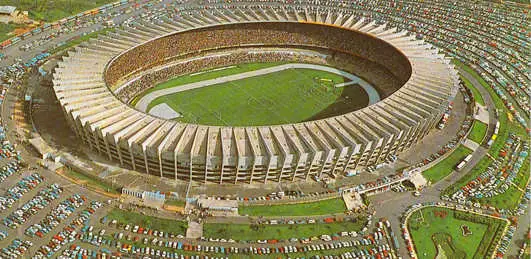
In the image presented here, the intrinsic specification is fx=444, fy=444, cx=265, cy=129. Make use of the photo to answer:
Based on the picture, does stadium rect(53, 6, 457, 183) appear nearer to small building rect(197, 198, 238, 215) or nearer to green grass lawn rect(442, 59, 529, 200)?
small building rect(197, 198, 238, 215)

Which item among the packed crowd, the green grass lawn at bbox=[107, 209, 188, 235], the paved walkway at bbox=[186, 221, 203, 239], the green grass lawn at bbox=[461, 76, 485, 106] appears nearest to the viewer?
the paved walkway at bbox=[186, 221, 203, 239]

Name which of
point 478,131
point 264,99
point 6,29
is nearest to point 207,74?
point 264,99

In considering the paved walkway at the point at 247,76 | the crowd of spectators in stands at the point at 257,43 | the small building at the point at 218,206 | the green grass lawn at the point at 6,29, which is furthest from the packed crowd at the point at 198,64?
the green grass lawn at the point at 6,29

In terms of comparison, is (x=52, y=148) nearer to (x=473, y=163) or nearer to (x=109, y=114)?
(x=109, y=114)

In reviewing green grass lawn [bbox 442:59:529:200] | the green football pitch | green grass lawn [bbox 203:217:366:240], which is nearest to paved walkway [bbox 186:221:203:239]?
green grass lawn [bbox 203:217:366:240]

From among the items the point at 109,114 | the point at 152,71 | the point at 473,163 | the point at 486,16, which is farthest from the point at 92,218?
the point at 486,16

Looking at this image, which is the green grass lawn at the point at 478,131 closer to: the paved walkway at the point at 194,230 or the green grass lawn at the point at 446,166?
the green grass lawn at the point at 446,166
